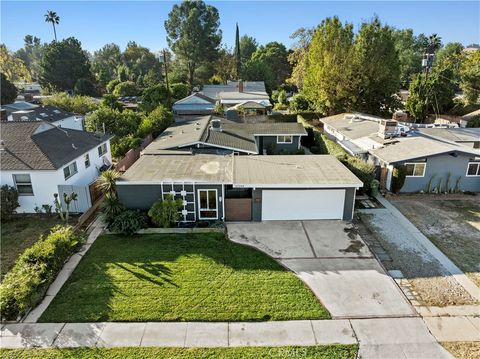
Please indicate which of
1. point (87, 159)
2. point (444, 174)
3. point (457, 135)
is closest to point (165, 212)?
point (87, 159)

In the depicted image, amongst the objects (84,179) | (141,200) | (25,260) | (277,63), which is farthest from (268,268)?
(277,63)

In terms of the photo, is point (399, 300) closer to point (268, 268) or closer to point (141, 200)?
point (268, 268)

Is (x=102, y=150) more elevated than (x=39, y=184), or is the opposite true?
(x=102, y=150)

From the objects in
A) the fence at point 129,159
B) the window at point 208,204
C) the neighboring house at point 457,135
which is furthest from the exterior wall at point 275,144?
the window at point 208,204

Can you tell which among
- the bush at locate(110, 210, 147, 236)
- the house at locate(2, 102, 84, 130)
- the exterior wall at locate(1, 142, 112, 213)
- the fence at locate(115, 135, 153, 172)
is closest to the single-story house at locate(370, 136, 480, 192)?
the bush at locate(110, 210, 147, 236)

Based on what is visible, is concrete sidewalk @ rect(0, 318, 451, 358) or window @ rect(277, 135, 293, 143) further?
window @ rect(277, 135, 293, 143)

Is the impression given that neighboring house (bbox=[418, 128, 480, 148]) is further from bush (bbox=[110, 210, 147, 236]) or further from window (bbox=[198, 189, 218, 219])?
bush (bbox=[110, 210, 147, 236])

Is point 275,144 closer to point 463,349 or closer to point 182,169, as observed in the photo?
point 182,169
